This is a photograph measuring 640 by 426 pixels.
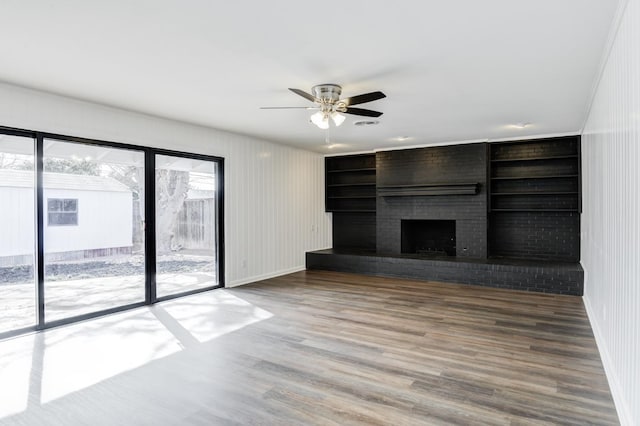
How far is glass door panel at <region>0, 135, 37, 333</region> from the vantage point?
143 inches

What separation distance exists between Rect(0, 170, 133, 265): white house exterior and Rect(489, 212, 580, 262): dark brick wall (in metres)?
5.79

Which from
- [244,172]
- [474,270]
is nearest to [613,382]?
[474,270]

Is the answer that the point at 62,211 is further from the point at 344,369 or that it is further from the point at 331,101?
the point at 344,369

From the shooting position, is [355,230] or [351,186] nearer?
[351,186]

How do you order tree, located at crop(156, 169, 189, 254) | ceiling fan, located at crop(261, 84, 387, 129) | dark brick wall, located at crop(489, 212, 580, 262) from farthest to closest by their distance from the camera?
dark brick wall, located at crop(489, 212, 580, 262), tree, located at crop(156, 169, 189, 254), ceiling fan, located at crop(261, 84, 387, 129)

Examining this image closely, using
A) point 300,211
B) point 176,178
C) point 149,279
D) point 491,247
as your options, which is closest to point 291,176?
point 300,211

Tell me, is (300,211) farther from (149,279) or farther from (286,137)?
(149,279)

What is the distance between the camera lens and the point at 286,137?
6.23 metres

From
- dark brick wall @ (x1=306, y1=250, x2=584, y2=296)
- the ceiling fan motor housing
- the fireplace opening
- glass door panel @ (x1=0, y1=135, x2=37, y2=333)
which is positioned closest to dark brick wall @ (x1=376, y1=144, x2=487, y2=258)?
the fireplace opening

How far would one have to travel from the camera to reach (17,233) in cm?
372

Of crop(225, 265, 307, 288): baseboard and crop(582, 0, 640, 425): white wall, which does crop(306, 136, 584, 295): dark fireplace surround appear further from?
crop(582, 0, 640, 425): white wall

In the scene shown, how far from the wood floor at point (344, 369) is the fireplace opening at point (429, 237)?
2396mm

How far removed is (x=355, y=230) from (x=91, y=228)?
16.8ft

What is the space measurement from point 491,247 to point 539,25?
16.2 ft
